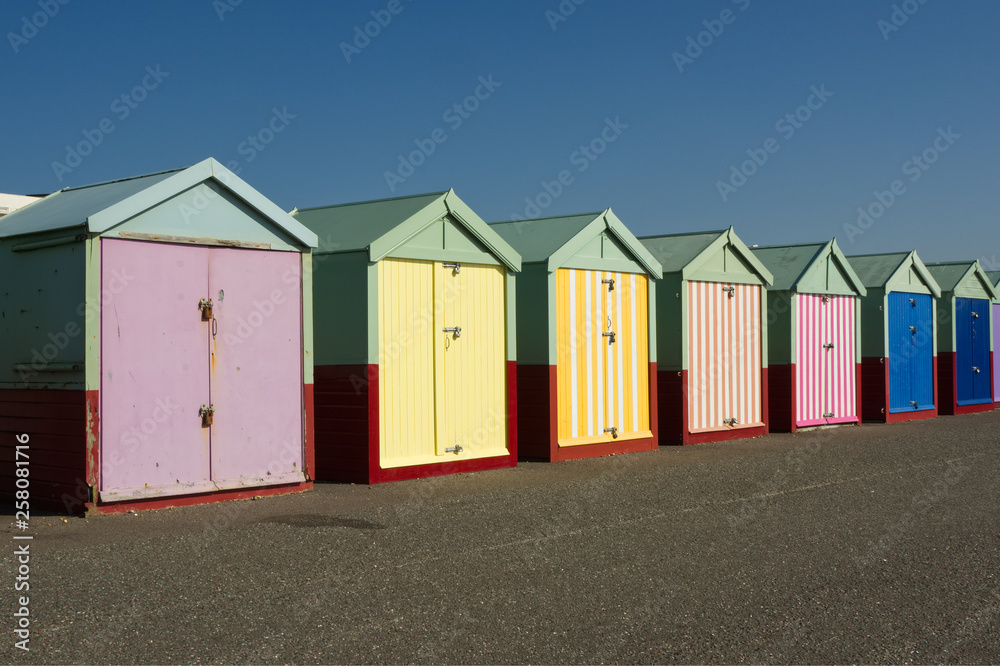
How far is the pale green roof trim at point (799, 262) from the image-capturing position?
19.0 metres

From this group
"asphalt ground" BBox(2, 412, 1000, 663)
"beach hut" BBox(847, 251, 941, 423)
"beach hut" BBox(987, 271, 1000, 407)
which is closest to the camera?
"asphalt ground" BBox(2, 412, 1000, 663)

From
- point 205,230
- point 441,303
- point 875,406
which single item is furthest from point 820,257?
point 205,230

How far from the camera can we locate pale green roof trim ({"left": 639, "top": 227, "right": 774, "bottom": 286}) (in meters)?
16.6

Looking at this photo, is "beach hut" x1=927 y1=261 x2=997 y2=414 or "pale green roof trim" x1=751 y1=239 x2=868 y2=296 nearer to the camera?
"pale green roof trim" x1=751 y1=239 x2=868 y2=296

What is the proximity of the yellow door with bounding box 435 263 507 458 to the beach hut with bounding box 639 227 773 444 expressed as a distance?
432 centimetres

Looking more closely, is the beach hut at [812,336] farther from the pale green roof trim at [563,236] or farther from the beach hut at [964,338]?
the beach hut at [964,338]

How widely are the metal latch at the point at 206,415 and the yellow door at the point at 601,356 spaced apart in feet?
18.1

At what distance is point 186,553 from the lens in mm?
7191

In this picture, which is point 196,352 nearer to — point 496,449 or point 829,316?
point 496,449

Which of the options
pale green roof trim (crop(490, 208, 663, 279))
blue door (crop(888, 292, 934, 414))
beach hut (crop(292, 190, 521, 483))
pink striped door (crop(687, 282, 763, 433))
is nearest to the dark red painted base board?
beach hut (crop(292, 190, 521, 483))

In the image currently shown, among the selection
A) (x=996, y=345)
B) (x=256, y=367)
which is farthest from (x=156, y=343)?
(x=996, y=345)

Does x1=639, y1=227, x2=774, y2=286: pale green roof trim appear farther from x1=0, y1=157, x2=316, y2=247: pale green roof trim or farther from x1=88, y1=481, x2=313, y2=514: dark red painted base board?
x1=88, y1=481, x2=313, y2=514: dark red painted base board

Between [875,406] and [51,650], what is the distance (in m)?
19.4

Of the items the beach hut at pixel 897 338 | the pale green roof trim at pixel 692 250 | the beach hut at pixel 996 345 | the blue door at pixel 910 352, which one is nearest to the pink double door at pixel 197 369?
the pale green roof trim at pixel 692 250
